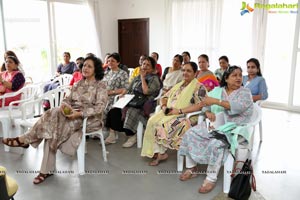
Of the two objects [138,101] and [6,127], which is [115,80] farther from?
[6,127]

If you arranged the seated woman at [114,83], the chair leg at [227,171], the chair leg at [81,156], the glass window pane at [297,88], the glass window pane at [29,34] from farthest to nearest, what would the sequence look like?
1. the glass window pane at [297,88]
2. the glass window pane at [29,34]
3. the seated woman at [114,83]
4. the chair leg at [81,156]
5. the chair leg at [227,171]

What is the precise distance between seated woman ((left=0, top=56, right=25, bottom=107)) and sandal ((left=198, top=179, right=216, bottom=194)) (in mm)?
2649

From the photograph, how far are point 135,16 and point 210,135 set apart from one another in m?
5.50

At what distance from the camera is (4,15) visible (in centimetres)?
543

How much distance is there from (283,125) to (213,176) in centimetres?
269

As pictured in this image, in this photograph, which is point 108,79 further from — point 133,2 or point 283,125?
point 133,2

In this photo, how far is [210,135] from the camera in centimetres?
251

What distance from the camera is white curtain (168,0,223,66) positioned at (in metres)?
6.14

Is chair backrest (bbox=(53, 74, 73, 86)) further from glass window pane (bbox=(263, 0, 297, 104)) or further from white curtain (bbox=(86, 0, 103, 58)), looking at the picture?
glass window pane (bbox=(263, 0, 297, 104))

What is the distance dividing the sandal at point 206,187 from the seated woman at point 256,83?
152 centimetres

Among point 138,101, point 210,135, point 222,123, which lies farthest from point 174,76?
point 210,135

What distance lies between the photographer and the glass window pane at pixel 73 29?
632 centimetres

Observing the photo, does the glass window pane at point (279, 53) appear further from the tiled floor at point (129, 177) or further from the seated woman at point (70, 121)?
the seated woman at point (70, 121)

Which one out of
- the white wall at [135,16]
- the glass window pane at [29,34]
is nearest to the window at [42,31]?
the glass window pane at [29,34]
